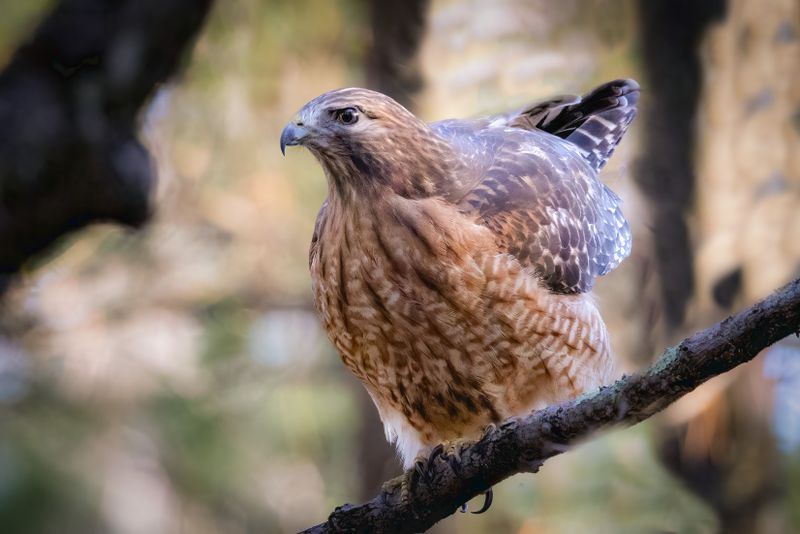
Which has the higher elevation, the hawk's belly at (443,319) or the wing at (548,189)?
the wing at (548,189)

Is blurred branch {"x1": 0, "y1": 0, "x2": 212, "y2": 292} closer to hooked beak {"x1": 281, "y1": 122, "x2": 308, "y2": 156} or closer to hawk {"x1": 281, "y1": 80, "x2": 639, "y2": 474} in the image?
hawk {"x1": 281, "y1": 80, "x2": 639, "y2": 474}

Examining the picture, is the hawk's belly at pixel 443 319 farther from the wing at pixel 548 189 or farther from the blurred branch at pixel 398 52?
the blurred branch at pixel 398 52

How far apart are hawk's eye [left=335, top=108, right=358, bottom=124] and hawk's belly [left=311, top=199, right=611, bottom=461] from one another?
257 mm

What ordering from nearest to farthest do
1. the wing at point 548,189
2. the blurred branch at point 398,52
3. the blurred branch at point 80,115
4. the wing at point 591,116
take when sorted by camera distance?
the wing at point 548,189, the wing at point 591,116, the blurred branch at point 398,52, the blurred branch at point 80,115

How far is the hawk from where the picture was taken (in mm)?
2582

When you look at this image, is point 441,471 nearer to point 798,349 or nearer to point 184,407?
point 798,349

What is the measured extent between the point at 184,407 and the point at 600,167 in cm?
309

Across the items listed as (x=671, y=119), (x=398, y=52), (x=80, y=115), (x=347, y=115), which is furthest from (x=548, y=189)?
(x=80, y=115)

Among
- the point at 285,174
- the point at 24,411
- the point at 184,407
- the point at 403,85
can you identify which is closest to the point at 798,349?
the point at 403,85

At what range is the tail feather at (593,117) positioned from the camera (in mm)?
3590

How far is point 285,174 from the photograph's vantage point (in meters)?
5.78

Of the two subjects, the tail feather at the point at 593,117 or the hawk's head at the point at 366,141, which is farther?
the tail feather at the point at 593,117

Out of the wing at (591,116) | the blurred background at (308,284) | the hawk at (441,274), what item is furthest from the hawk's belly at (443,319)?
the blurred background at (308,284)

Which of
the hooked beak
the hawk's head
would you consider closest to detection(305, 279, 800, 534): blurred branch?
the hawk's head
